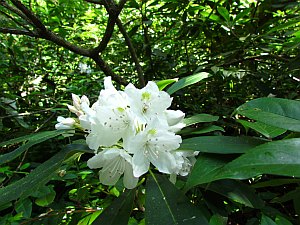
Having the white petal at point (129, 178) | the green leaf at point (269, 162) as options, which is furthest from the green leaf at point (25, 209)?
the green leaf at point (269, 162)

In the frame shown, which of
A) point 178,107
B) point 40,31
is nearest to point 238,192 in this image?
point 40,31

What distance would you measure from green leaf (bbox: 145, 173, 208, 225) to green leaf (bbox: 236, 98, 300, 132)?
25 cm

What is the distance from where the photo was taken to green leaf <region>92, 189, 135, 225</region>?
830 mm

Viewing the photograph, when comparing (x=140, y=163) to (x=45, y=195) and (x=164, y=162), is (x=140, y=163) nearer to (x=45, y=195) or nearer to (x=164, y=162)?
(x=164, y=162)

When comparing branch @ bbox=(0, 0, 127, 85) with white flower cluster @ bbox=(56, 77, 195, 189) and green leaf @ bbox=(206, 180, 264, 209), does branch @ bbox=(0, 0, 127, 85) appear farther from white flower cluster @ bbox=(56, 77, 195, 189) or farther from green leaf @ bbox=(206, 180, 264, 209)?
green leaf @ bbox=(206, 180, 264, 209)

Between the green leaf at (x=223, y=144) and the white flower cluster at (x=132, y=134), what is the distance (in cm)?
7

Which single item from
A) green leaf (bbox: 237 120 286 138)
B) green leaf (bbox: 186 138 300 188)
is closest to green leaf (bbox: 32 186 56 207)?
green leaf (bbox: 237 120 286 138)

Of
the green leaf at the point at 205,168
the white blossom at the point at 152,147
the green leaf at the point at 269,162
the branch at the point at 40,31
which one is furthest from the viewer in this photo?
the branch at the point at 40,31

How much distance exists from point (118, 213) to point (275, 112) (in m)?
0.49

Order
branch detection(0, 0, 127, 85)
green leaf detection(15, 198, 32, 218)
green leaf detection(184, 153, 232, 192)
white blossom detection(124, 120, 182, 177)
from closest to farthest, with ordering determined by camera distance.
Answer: green leaf detection(184, 153, 232, 192) < white blossom detection(124, 120, 182, 177) < green leaf detection(15, 198, 32, 218) < branch detection(0, 0, 127, 85)

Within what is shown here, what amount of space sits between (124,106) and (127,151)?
142 millimetres

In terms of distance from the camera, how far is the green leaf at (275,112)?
2.18 ft

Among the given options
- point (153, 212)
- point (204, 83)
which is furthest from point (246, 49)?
point (153, 212)

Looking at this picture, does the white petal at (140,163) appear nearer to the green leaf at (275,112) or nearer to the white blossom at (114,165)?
the white blossom at (114,165)
